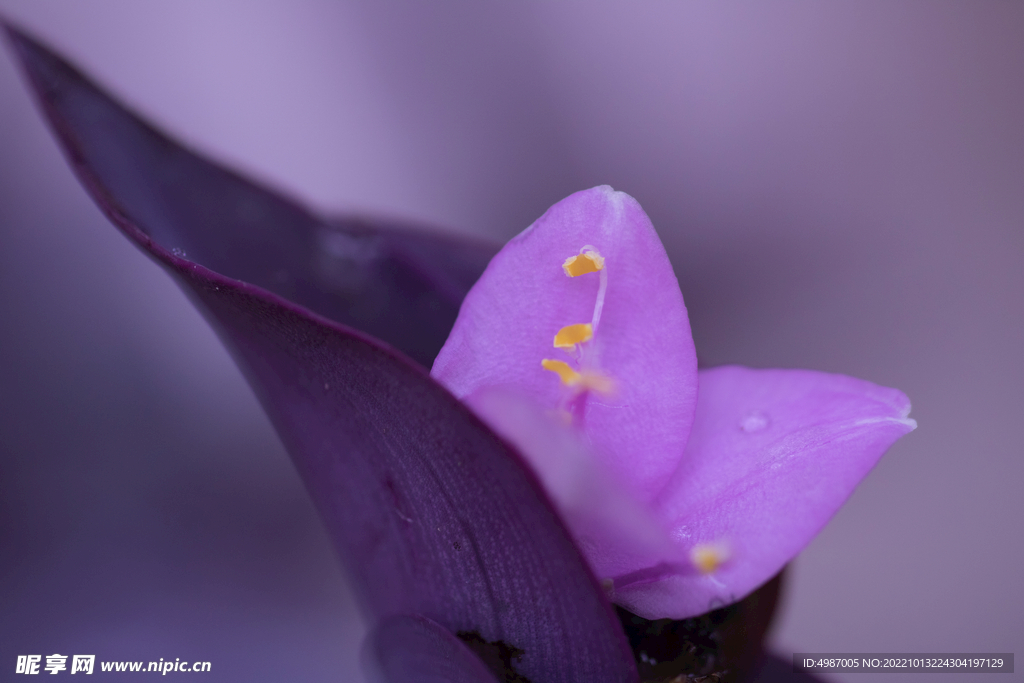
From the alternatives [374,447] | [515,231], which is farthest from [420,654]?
→ [515,231]

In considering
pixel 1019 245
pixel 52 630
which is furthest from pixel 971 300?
pixel 52 630

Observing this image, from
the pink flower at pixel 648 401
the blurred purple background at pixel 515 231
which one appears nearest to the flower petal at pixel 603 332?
the pink flower at pixel 648 401

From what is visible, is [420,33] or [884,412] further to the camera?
[420,33]

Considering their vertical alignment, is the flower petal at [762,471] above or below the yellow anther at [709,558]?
above

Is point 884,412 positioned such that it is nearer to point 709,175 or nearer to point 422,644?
point 422,644

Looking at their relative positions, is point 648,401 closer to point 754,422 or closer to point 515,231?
point 754,422

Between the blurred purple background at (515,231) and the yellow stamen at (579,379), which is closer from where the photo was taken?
the yellow stamen at (579,379)

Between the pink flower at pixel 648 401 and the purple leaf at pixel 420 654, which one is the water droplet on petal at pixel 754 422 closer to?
the pink flower at pixel 648 401

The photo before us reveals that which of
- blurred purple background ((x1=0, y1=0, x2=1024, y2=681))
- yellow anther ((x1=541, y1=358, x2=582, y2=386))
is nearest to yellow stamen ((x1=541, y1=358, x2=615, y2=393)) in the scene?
yellow anther ((x1=541, y1=358, x2=582, y2=386))
